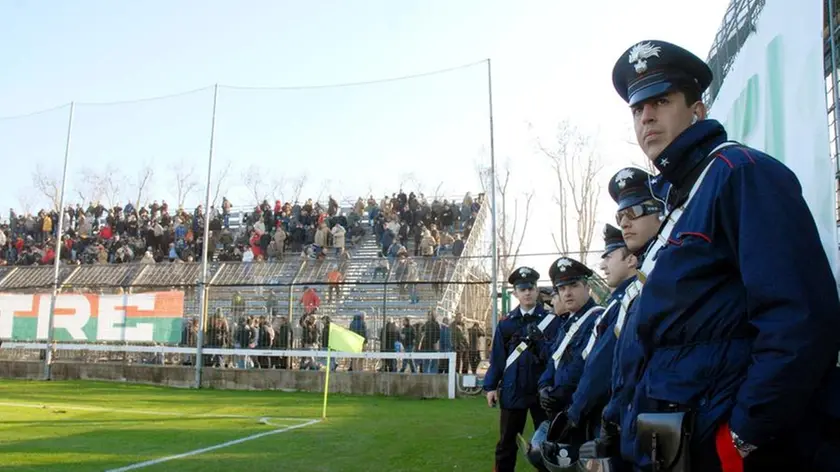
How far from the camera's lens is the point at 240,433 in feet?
28.6

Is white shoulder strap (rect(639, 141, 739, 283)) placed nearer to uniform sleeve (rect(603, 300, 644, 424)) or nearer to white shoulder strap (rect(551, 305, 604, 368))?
uniform sleeve (rect(603, 300, 644, 424))

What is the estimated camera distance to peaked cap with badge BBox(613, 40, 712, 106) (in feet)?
7.39

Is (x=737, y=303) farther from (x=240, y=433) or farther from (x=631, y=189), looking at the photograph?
(x=240, y=433)

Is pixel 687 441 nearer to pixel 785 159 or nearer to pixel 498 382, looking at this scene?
pixel 785 159

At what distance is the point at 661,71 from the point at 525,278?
14.6 feet

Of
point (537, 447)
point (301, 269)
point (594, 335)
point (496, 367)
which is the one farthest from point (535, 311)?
point (301, 269)

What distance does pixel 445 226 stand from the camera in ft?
69.6

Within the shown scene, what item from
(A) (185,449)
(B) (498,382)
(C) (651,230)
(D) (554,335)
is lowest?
(A) (185,449)

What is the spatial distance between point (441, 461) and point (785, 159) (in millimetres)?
4886

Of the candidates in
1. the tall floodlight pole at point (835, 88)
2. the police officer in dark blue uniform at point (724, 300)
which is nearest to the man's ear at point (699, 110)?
the police officer in dark blue uniform at point (724, 300)

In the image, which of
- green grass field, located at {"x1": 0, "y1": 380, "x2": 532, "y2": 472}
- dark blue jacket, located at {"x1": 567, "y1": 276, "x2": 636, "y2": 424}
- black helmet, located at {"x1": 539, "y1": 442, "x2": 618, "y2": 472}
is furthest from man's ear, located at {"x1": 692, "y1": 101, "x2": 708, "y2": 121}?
green grass field, located at {"x1": 0, "y1": 380, "x2": 532, "y2": 472}

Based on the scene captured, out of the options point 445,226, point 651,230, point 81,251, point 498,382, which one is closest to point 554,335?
point 498,382

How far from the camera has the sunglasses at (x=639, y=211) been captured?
2984mm

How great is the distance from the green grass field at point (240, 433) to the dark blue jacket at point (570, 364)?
1.93m
